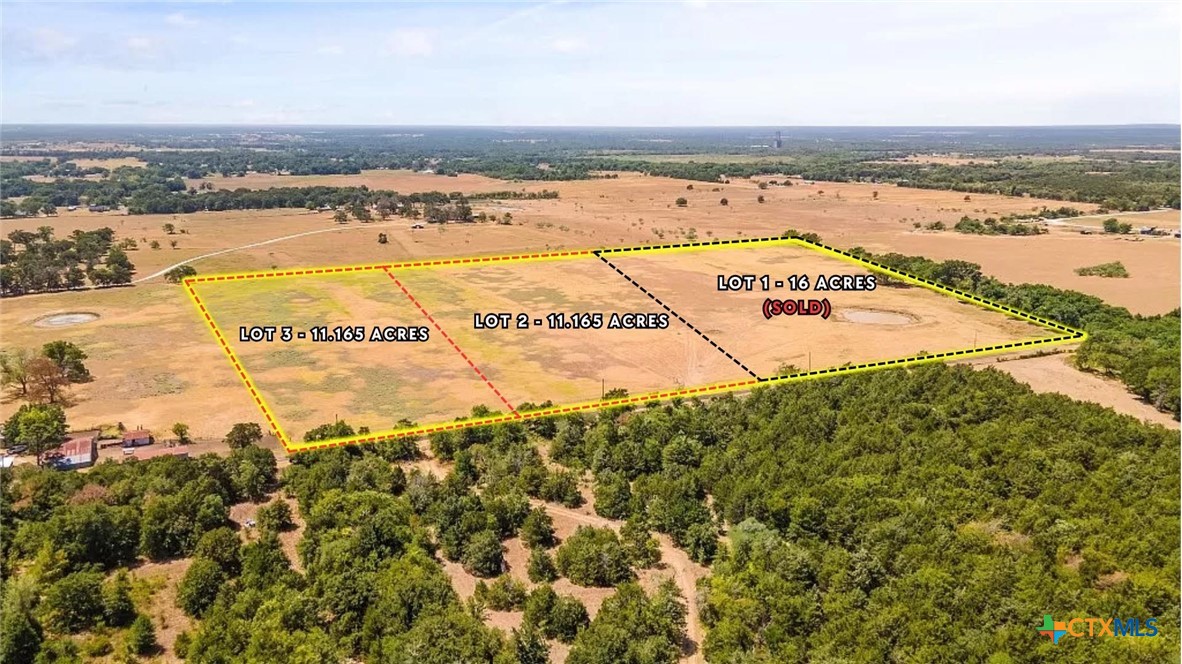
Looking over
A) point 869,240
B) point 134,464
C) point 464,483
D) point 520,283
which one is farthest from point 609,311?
point 869,240

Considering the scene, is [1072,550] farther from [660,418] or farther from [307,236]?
[307,236]

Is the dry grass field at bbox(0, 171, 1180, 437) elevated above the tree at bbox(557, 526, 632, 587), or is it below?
above

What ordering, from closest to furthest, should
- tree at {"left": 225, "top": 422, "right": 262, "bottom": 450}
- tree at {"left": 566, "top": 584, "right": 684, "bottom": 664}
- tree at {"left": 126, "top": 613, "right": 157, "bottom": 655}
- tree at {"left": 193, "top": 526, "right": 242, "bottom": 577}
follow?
tree at {"left": 566, "top": 584, "right": 684, "bottom": 664} < tree at {"left": 126, "top": 613, "right": 157, "bottom": 655} < tree at {"left": 193, "top": 526, "right": 242, "bottom": 577} < tree at {"left": 225, "top": 422, "right": 262, "bottom": 450}

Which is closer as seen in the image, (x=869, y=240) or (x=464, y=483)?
(x=464, y=483)

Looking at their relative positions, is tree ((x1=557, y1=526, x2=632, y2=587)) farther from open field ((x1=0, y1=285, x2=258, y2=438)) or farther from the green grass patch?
the green grass patch

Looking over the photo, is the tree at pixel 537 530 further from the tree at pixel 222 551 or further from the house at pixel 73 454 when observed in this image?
the house at pixel 73 454

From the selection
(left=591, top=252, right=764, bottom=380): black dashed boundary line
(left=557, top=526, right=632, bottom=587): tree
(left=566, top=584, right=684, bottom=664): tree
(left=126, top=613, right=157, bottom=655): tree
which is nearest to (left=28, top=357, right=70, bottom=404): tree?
(left=126, top=613, right=157, bottom=655): tree
